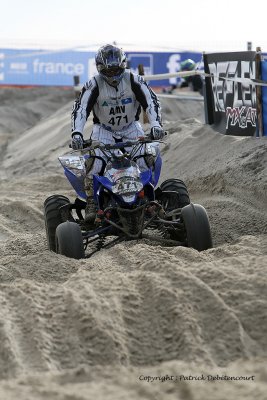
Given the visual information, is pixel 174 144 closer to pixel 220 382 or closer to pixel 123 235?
pixel 123 235

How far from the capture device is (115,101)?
28.6ft

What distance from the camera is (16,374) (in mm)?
4281

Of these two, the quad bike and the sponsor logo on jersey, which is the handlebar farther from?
the sponsor logo on jersey

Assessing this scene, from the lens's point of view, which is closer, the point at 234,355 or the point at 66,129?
the point at 234,355

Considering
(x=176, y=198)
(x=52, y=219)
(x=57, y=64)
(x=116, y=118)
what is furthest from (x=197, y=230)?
(x=57, y=64)

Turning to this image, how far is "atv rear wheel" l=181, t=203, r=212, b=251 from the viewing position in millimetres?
7387

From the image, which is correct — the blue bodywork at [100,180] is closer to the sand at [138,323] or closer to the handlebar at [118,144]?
the handlebar at [118,144]

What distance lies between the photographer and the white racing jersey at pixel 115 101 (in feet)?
28.5

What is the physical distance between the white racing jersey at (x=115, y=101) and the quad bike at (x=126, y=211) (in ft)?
1.75

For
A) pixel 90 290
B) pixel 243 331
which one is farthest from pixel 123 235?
pixel 243 331

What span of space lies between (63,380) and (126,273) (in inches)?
72.0

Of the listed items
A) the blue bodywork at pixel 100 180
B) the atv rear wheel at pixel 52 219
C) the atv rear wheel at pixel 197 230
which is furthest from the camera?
the atv rear wheel at pixel 52 219

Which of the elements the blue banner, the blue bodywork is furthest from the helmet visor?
the blue banner

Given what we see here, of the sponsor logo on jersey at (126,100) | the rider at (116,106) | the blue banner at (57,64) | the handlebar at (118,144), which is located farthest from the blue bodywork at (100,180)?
the blue banner at (57,64)
